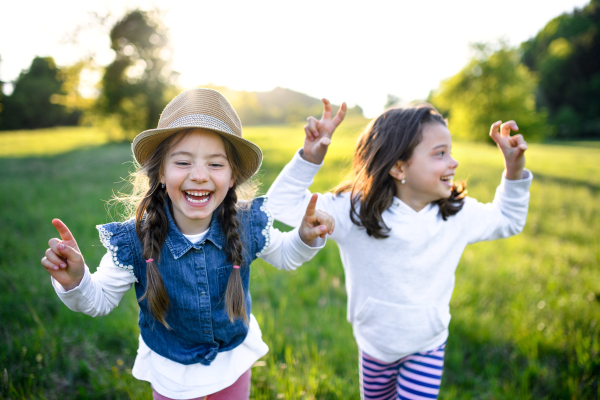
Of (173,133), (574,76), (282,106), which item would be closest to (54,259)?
(173,133)

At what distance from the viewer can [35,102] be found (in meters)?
43.3

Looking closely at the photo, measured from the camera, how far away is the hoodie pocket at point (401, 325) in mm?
1877

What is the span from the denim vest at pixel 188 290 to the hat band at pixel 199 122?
445 millimetres

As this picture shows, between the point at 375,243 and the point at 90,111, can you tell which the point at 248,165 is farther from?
the point at 90,111

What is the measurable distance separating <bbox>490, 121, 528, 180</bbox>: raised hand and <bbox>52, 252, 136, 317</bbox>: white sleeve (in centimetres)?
218

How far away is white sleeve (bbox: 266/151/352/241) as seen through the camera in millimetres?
1896

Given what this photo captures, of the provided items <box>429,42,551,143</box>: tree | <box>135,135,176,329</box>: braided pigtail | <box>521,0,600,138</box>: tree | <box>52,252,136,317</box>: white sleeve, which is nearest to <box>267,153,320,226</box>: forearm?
<box>135,135,176,329</box>: braided pigtail

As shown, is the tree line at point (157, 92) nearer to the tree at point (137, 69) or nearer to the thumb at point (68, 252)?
the tree at point (137, 69)

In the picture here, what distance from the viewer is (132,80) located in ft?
80.8

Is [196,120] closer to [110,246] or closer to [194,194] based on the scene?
[194,194]

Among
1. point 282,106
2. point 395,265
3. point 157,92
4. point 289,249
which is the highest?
point 282,106

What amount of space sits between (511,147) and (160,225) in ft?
6.75

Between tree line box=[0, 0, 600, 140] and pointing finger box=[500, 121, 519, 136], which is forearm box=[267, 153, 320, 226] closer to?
pointing finger box=[500, 121, 519, 136]

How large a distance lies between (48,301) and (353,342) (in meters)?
2.94
